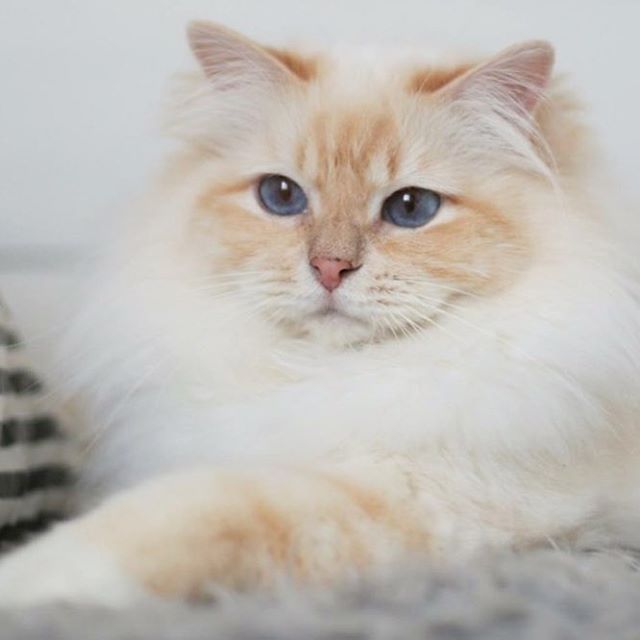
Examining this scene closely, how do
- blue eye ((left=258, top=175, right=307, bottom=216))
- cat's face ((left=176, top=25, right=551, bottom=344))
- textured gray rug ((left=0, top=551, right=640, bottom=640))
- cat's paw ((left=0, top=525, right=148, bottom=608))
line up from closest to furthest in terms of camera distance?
textured gray rug ((left=0, top=551, right=640, bottom=640))
cat's paw ((left=0, top=525, right=148, bottom=608))
cat's face ((left=176, top=25, right=551, bottom=344))
blue eye ((left=258, top=175, right=307, bottom=216))

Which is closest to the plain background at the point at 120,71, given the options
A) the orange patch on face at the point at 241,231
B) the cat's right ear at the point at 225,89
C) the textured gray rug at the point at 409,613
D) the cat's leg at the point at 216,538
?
the cat's right ear at the point at 225,89

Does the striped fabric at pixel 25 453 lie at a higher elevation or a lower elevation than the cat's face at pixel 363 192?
lower

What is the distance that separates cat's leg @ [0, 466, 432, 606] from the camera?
3.66 feet

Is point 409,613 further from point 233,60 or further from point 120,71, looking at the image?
point 120,71

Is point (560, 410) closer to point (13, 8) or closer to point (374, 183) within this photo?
point (374, 183)

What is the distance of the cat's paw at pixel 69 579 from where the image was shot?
1090mm

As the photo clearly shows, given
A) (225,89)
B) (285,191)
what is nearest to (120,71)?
(225,89)

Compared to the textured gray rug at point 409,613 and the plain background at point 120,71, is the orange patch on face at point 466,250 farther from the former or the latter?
the plain background at point 120,71

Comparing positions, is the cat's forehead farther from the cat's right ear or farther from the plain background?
→ the plain background

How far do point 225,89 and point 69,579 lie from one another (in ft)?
2.85

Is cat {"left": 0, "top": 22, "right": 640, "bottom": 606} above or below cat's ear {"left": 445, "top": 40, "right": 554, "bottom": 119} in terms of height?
below

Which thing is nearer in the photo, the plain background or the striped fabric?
the striped fabric

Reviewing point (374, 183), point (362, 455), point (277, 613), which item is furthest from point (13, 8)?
point (277, 613)

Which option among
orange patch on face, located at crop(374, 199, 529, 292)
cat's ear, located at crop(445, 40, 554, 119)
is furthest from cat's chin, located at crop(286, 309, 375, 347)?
cat's ear, located at crop(445, 40, 554, 119)
